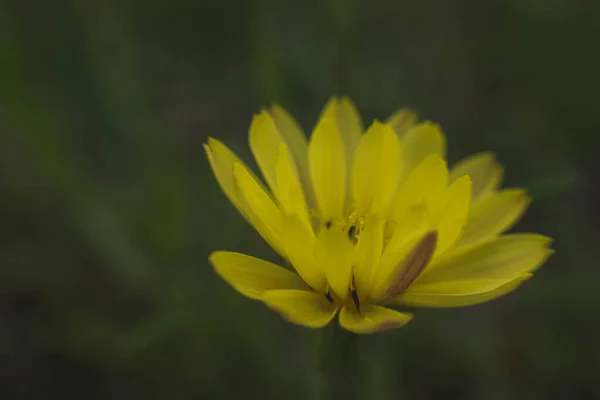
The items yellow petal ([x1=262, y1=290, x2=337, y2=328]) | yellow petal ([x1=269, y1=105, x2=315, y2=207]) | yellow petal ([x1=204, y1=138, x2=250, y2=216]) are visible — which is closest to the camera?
yellow petal ([x1=262, y1=290, x2=337, y2=328])

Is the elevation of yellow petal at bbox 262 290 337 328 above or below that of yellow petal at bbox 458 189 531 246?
below

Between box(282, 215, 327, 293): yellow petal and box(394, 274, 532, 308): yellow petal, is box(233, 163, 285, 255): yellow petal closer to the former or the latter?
box(282, 215, 327, 293): yellow petal

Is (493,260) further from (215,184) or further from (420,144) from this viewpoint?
(215,184)

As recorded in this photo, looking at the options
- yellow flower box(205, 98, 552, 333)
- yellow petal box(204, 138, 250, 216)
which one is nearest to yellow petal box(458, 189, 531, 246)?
yellow flower box(205, 98, 552, 333)

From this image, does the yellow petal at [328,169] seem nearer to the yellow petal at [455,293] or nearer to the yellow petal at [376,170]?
the yellow petal at [376,170]

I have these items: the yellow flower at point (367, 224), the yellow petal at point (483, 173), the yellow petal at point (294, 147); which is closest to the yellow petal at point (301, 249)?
the yellow flower at point (367, 224)

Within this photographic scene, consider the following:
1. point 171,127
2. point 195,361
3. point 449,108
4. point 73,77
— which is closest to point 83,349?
point 195,361

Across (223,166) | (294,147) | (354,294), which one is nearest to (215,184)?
(294,147)
